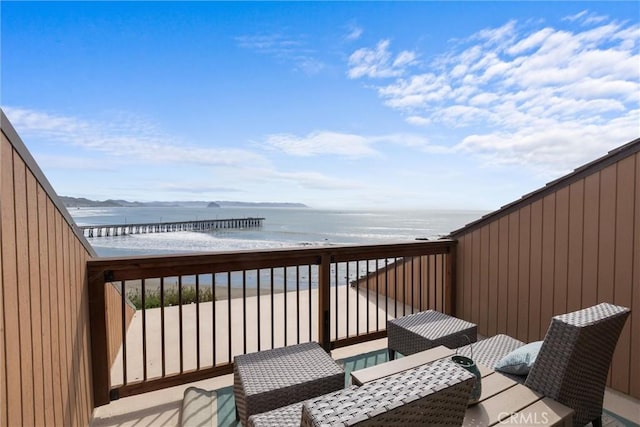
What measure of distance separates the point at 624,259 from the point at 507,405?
182 centimetres

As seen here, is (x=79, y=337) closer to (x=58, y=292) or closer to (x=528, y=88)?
(x=58, y=292)

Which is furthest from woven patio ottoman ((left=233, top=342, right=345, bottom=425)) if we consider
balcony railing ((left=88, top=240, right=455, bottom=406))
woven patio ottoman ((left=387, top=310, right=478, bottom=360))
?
woven patio ottoman ((left=387, top=310, right=478, bottom=360))

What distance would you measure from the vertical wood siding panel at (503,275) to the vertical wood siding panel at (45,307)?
3.57 meters

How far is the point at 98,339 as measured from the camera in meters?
2.07

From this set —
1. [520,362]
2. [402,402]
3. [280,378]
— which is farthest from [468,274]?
[402,402]

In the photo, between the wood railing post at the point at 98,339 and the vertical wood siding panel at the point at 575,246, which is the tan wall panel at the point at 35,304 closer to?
the wood railing post at the point at 98,339

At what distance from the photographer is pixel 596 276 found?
245 cm

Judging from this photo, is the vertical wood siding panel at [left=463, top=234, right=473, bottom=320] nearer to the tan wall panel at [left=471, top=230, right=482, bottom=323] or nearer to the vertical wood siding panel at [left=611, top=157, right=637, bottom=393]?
the tan wall panel at [left=471, top=230, right=482, bottom=323]

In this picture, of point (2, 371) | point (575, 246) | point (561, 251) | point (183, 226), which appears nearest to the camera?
point (2, 371)

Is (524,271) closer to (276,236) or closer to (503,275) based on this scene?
(503,275)

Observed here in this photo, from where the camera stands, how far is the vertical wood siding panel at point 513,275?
304 centimetres

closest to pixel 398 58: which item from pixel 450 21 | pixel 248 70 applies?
pixel 450 21

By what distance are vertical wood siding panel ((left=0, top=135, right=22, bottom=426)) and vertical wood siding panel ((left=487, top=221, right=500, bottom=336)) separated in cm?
362

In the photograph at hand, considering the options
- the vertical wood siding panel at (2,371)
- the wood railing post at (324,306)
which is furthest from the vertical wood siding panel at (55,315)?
the wood railing post at (324,306)
